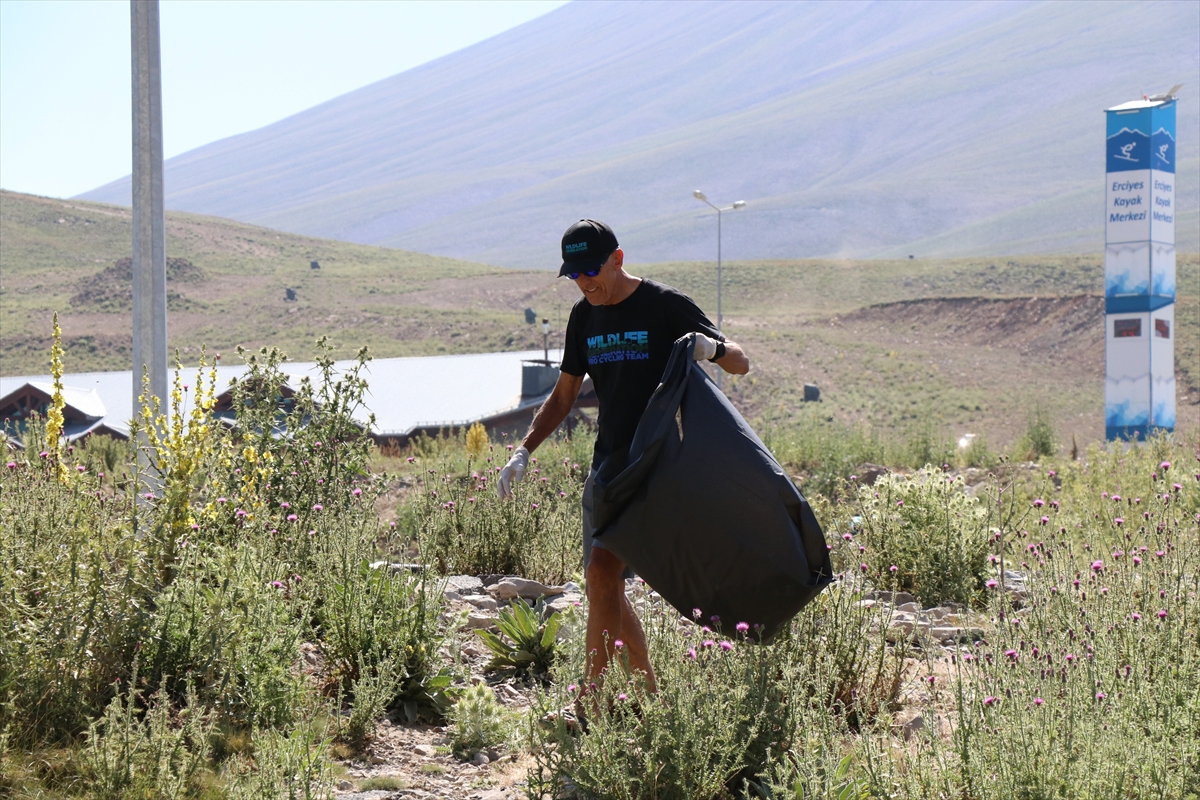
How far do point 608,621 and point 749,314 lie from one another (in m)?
68.8

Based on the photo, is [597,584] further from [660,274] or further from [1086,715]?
[660,274]

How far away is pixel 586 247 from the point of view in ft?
13.5

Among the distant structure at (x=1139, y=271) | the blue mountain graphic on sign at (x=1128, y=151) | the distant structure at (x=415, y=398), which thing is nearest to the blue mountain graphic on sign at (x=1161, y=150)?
the distant structure at (x=1139, y=271)

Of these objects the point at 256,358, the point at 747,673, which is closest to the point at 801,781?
the point at 747,673

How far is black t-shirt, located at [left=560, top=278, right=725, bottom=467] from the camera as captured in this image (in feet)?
13.8

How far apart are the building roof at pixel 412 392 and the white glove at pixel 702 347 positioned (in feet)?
66.1

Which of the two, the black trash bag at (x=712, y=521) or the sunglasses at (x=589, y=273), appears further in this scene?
the sunglasses at (x=589, y=273)

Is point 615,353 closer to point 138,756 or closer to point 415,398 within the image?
point 138,756

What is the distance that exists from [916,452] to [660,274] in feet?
215

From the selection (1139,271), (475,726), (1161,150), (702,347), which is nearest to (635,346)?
(702,347)

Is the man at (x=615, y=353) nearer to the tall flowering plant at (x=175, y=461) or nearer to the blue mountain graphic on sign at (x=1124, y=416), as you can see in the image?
the tall flowering plant at (x=175, y=461)

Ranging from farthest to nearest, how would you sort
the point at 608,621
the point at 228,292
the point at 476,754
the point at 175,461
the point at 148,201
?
the point at 228,292 → the point at 148,201 → the point at 175,461 → the point at 476,754 → the point at 608,621

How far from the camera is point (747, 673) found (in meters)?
3.84

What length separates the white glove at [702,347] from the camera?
406 centimetres
